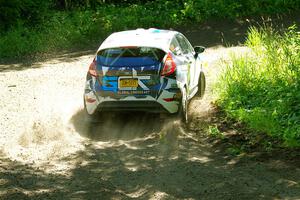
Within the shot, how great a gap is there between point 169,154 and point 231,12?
1673 centimetres

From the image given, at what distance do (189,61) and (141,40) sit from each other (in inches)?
54.0

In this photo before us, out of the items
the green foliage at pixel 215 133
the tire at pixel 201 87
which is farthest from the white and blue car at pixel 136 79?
the tire at pixel 201 87

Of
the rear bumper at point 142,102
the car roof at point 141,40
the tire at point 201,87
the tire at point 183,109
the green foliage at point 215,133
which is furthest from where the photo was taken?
the tire at point 201,87

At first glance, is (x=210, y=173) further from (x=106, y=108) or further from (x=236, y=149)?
(x=106, y=108)

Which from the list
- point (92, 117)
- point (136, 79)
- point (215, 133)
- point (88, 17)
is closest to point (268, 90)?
point (215, 133)

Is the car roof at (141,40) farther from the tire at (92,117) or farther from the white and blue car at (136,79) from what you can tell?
the tire at (92,117)

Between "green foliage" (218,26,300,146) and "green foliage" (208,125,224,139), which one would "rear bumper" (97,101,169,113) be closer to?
"green foliage" (208,125,224,139)

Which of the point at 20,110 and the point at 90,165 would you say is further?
the point at 20,110

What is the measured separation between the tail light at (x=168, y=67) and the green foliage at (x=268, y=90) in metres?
1.67

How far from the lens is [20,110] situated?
11.9 metres

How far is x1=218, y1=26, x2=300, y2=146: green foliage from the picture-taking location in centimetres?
974

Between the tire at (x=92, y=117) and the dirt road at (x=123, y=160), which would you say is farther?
the tire at (x=92, y=117)

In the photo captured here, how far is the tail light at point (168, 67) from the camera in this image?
1004cm

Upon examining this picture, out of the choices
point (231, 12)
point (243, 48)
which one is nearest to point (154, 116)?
point (243, 48)
